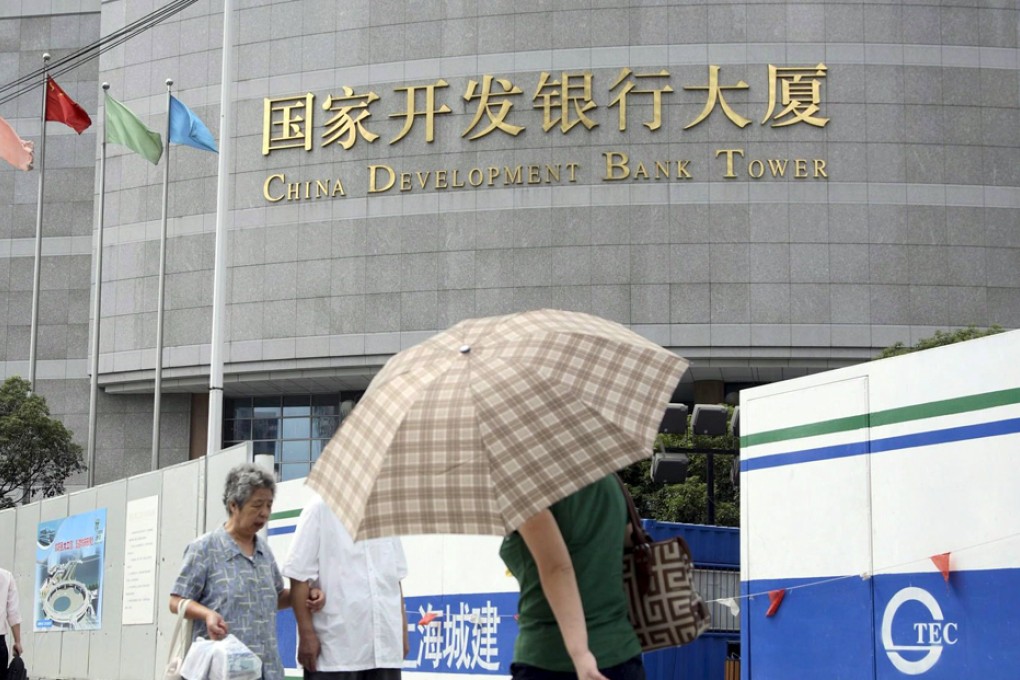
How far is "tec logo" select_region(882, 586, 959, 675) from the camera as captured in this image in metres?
8.08

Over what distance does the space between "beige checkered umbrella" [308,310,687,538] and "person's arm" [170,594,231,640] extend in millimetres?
1974

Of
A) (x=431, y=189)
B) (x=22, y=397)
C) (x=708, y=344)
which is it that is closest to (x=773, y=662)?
(x=708, y=344)

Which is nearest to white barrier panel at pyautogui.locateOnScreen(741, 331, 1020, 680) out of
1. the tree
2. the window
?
the tree

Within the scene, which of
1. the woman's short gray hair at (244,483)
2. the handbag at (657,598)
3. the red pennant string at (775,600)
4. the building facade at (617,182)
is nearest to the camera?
the handbag at (657,598)

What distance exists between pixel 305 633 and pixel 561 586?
111 inches

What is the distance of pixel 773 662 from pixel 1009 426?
241 cm

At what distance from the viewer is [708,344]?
32.2 meters

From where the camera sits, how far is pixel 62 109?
101 feet

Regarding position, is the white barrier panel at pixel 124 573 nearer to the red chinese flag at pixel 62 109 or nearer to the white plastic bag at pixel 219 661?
the white plastic bag at pixel 219 661

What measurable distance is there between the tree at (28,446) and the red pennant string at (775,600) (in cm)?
2710

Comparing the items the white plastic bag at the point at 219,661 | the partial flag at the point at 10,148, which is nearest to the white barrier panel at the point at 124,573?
the white plastic bag at the point at 219,661

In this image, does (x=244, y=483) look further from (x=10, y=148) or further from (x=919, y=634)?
(x=10, y=148)

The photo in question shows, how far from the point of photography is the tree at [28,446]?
111ft

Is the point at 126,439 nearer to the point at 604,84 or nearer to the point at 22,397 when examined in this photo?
the point at 22,397
